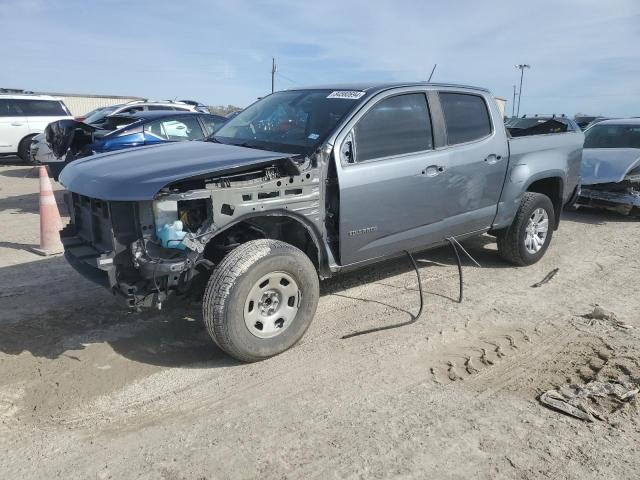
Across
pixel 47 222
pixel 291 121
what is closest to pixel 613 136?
pixel 291 121

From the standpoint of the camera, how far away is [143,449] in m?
2.75

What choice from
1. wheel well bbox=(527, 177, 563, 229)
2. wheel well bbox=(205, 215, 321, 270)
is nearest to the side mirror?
wheel well bbox=(205, 215, 321, 270)

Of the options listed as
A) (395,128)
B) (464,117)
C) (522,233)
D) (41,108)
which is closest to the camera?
(395,128)

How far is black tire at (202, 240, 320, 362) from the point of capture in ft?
11.0

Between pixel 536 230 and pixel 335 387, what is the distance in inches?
143

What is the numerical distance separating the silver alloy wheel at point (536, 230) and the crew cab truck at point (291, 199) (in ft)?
0.56

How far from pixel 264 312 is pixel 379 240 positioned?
1230 mm

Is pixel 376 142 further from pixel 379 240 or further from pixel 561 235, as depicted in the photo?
pixel 561 235

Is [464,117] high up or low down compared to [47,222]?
up

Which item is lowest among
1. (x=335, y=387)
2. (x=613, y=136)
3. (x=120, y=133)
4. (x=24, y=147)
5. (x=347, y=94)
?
(x=335, y=387)

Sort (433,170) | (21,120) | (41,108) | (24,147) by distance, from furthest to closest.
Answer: (41,108)
(24,147)
(21,120)
(433,170)

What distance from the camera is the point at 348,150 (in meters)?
4.05

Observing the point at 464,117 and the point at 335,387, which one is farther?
the point at 464,117

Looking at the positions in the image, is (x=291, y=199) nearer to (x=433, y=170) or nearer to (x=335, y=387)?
(x=335, y=387)
